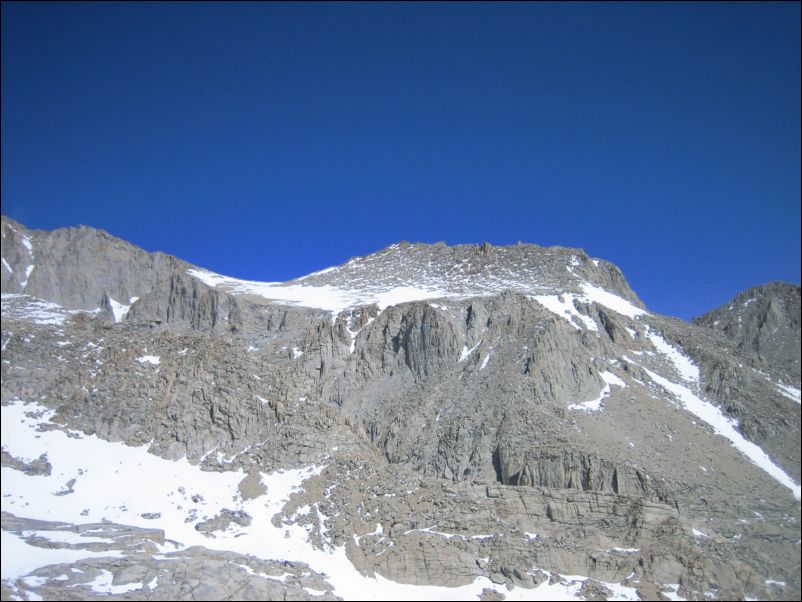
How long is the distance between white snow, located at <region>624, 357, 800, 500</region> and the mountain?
63.5ft

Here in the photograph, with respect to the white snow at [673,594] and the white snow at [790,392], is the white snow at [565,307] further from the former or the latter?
the white snow at [673,594]

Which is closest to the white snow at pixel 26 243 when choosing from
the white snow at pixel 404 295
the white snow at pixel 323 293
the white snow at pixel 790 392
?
the white snow at pixel 323 293

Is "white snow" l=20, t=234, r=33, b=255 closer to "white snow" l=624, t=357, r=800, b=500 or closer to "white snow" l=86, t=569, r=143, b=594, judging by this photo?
"white snow" l=86, t=569, r=143, b=594

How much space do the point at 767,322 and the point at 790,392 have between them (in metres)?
19.9

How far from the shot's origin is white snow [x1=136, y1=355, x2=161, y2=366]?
66.5m

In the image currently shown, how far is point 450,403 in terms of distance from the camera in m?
70.5

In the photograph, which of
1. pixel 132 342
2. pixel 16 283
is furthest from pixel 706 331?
pixel 16 283

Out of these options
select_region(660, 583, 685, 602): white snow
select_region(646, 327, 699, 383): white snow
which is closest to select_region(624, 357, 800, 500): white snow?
select_region(646, 327, 699, 383): white snow

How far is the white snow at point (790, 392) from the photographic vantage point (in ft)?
250

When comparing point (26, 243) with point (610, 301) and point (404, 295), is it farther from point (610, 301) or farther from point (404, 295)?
point (610, 301)

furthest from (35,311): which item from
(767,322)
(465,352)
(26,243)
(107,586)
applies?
(767,322)

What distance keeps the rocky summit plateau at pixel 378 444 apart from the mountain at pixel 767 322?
0.80 metres

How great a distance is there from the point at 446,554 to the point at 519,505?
859cm

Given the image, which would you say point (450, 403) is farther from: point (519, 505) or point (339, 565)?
point (339, 565)
